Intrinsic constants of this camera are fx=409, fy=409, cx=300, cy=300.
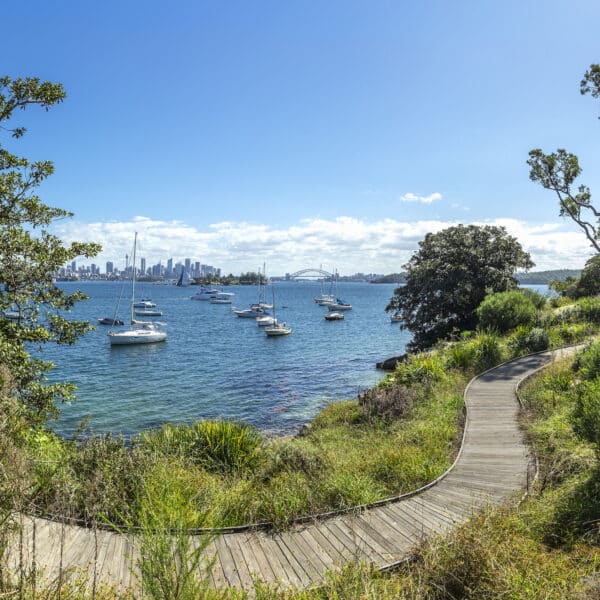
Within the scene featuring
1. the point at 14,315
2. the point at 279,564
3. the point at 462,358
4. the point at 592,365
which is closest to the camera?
the point at 279,564

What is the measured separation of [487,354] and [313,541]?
1182 cm

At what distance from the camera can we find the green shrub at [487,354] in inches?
564

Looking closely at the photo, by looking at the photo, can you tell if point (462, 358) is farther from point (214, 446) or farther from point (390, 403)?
point (214, 446)

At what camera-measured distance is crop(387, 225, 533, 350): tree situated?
24.7 m

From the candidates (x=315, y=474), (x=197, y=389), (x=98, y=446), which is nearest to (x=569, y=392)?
(x=315, y=474)

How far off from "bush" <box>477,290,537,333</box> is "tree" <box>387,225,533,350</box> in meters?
4.32

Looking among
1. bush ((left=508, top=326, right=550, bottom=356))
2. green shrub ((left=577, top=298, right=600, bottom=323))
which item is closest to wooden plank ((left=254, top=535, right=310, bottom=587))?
bush ((left=508, top=326, right=550, bottom=356))

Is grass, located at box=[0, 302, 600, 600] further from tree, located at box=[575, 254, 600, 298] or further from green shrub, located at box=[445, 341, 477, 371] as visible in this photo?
tree, located at box=[575, 254, 600, 298]

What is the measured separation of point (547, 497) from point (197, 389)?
21.0m

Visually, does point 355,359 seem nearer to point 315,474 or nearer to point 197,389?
point 197,389

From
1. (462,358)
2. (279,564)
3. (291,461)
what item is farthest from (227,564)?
(462,358)

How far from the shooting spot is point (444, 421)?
30.6 ft

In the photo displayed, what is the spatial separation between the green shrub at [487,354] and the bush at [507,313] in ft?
14.5

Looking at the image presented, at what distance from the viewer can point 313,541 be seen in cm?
506
